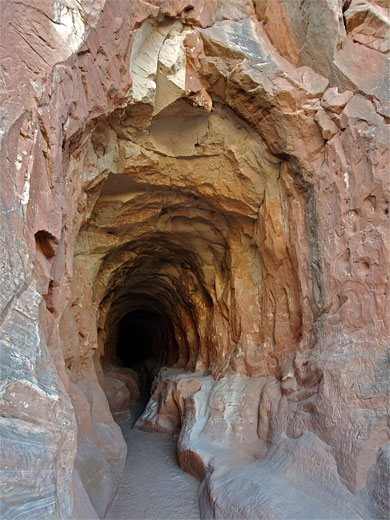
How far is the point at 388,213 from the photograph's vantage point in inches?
210

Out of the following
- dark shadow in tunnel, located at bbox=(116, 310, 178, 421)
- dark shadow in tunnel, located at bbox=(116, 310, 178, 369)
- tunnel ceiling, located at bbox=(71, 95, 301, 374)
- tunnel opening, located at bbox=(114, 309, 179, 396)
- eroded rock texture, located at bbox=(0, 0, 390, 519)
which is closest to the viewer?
eroded rock texture, located at bbox=(0, 0, 390, 519)

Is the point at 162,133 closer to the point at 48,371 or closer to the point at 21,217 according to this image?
the point at 21,217

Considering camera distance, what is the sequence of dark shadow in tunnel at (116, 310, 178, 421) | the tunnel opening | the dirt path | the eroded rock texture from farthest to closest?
the tunnel opening < dark shadow in tunnel at (116, 310, 178, 421) < the dirt path < the eroded rock texture

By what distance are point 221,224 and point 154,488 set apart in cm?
569

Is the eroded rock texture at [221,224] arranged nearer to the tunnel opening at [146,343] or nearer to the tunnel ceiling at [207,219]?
the tunnel ceiling at [207,219]

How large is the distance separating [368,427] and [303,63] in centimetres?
609


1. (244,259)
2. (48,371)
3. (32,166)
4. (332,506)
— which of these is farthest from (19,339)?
(244,259)

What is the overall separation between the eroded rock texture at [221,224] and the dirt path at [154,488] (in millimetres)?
289

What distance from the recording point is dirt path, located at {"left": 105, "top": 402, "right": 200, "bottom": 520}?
5.57 m

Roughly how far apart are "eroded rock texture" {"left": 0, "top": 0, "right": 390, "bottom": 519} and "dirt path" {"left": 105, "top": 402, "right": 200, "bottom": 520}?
29 centimetres

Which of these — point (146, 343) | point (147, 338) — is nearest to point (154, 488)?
point (147, 338)

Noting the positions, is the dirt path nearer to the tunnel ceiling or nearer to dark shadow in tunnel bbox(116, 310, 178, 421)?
the tunnel ceiling

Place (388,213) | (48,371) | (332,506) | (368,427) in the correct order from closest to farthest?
(48,371)
(332,506)
(368,427)
(388,213)

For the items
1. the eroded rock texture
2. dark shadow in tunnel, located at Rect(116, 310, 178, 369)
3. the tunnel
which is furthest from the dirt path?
dark shadow in tunnel, located at Rect(116, 310, 178, 369)
